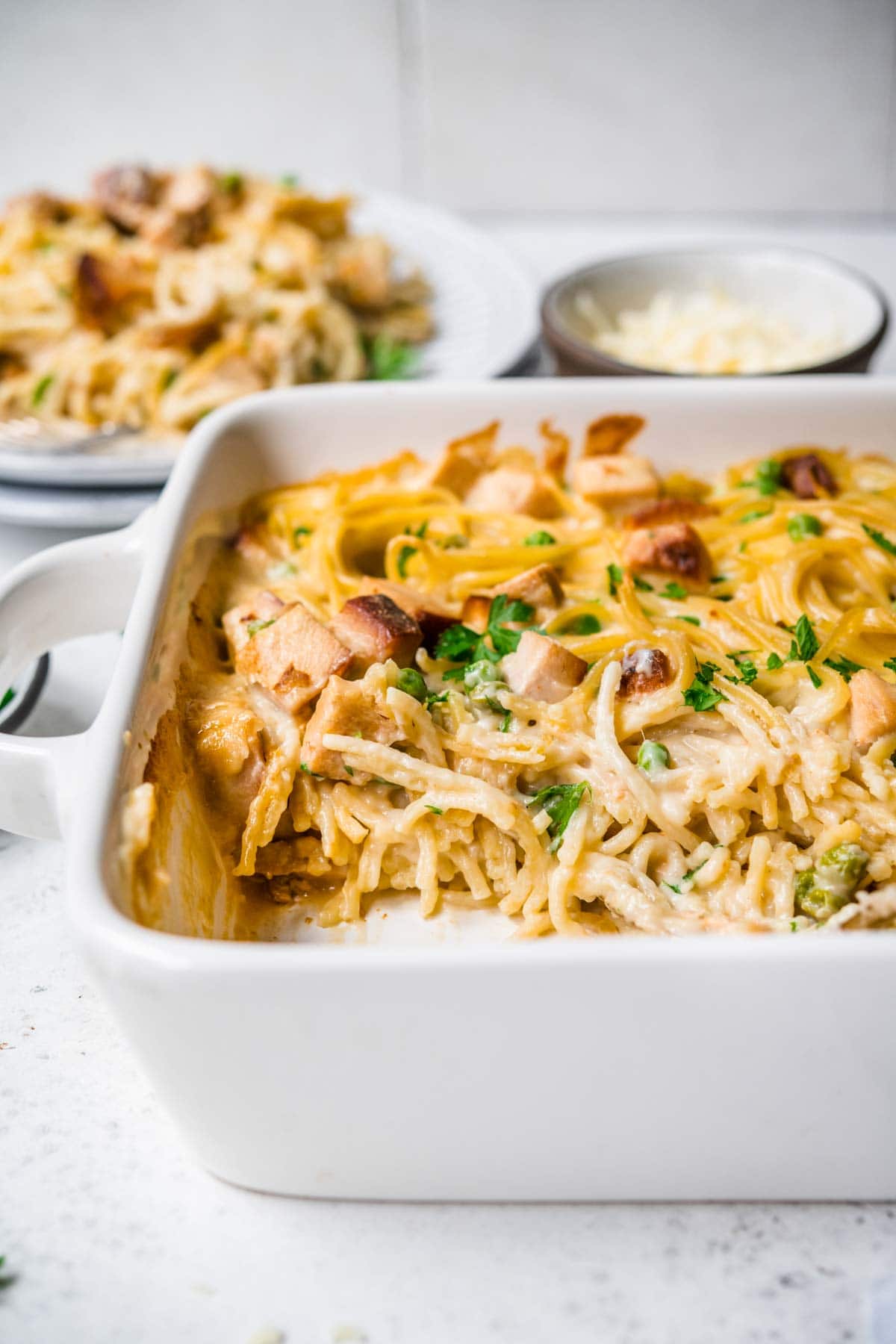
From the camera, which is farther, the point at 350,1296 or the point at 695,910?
the point at 695,910

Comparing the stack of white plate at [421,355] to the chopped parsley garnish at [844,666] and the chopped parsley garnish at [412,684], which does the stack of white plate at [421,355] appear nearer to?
the chopped parsley garnish at [412,684]

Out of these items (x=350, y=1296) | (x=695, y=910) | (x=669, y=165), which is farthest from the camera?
(x=669, y=165)

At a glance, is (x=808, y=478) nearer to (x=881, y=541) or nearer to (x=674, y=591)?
(x=881, y=541)

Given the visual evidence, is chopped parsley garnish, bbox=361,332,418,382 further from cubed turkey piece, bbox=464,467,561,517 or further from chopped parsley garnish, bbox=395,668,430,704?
chopped parsley garnish, bbox=395,668,430,704

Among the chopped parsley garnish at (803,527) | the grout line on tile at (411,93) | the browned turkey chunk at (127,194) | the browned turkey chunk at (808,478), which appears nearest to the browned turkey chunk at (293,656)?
the chopped parsley garnish at (803,527)

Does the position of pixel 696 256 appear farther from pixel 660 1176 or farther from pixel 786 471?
pixel 660 1176

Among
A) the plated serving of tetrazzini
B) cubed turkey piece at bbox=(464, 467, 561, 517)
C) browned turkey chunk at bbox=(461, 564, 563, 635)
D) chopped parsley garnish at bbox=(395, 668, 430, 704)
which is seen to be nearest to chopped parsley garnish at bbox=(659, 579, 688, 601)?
the plated serving of tetrazzini

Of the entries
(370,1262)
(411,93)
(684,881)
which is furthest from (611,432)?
(411,93)

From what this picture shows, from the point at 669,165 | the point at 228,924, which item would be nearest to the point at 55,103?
the point at 669,165
